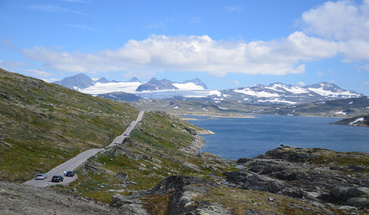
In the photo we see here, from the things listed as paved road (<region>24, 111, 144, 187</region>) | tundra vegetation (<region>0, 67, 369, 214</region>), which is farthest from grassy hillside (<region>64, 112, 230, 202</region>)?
paved road (<region>24, 111, 144, 187</region>)

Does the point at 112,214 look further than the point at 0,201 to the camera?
Yes

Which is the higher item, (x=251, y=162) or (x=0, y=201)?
(x=0, y=201)

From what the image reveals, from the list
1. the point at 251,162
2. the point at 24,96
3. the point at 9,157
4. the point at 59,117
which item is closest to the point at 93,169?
the point at 9,157

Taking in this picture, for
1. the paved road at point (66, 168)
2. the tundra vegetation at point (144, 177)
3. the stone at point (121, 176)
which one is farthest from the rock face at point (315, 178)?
the paved road at point (66, 168)

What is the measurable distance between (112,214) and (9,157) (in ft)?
131

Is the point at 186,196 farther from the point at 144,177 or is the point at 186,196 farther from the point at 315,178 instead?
the point at 315,178

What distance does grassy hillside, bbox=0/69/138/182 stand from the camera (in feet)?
178

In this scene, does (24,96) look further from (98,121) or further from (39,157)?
(39,157)

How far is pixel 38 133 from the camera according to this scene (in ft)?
260

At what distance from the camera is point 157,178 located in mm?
69562

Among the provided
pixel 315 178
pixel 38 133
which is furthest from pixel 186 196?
pixel 38 133

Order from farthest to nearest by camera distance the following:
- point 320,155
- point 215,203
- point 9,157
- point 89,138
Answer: point 320,155
point 89,138
point 9,157
point 215,203

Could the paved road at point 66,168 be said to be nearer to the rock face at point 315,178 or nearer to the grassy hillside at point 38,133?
the grassy hillside at point 38,133

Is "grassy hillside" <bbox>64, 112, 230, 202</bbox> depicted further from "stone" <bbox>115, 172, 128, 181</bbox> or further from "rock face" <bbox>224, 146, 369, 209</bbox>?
"rock face" <bbox>224, 146, 369, 209</bbox>
